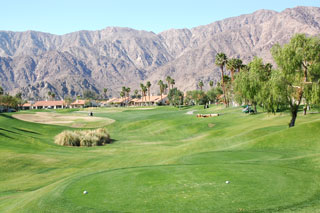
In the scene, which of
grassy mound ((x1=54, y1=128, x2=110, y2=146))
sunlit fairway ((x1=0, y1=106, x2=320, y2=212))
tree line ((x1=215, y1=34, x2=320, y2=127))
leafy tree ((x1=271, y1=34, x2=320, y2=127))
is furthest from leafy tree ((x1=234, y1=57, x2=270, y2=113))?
grassy mound ((x1=54, y1=128, x2=110, y2=146))

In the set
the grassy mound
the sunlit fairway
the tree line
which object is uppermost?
the tree line

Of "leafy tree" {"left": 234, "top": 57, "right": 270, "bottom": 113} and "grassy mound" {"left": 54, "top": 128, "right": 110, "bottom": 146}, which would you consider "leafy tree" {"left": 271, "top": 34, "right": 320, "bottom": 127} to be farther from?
"grassy mound" {"left": 54, "top": 128, "right": 110, "bottom": 146}

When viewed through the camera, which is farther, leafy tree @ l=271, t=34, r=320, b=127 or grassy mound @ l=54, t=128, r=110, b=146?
grassy mound @ l=54, t=128, r=110, b=146

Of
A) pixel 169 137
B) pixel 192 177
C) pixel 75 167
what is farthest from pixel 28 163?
pixel 169 137

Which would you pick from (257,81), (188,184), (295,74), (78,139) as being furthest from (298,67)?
(78,139)

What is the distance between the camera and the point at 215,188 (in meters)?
14.5

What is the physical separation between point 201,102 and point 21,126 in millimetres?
122262

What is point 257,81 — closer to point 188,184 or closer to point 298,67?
point 298,67

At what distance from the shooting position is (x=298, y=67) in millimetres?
A: 35281

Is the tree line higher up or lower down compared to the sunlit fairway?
higher up

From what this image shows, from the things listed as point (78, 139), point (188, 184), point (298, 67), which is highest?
point (298, 67)

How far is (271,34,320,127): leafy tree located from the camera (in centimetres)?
3428

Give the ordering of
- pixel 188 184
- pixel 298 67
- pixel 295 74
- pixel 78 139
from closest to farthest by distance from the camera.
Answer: pixel 188 184
pixel 298 67
pixel 295 74
pixel 78 139

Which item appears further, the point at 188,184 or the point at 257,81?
the point at 257,81
